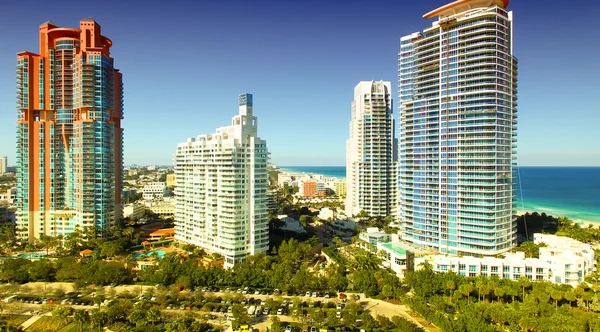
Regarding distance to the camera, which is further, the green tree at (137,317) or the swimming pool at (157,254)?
the swimming pool at (157,254)

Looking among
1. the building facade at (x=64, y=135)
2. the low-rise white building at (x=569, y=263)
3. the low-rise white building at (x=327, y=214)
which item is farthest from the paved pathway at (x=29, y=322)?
the low-rise white building at (x=327, y=214)

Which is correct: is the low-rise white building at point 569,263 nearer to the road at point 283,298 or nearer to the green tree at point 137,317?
the road at point 283,298

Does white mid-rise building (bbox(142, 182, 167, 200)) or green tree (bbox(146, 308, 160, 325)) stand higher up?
white mid-rise building (bbox(142, 182, 167, 200))

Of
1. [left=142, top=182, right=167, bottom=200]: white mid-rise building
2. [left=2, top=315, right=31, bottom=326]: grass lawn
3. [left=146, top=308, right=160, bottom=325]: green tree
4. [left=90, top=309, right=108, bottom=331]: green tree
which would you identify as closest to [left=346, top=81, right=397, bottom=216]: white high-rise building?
[left=146, top=308, right=160, bottom=325]: green tree

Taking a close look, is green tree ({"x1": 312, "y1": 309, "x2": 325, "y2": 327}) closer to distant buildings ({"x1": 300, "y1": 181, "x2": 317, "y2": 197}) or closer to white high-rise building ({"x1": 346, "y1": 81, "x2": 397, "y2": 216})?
white high-rise building ({"x1": 346, "y1": 81, "x2": 397, "y2": 216})

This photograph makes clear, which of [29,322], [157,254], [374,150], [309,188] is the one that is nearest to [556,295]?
[374,150]

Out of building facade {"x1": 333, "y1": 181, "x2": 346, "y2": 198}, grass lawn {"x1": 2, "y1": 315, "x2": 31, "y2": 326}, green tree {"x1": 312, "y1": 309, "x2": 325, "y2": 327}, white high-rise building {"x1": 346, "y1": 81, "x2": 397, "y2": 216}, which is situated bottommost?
grass lawn {"x1": 2, "y1": 315, "x2": 31, "y2": 326}

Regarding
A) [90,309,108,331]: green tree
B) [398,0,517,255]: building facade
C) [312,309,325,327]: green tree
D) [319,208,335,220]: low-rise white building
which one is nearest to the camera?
[90,309,108,331]: green tree
